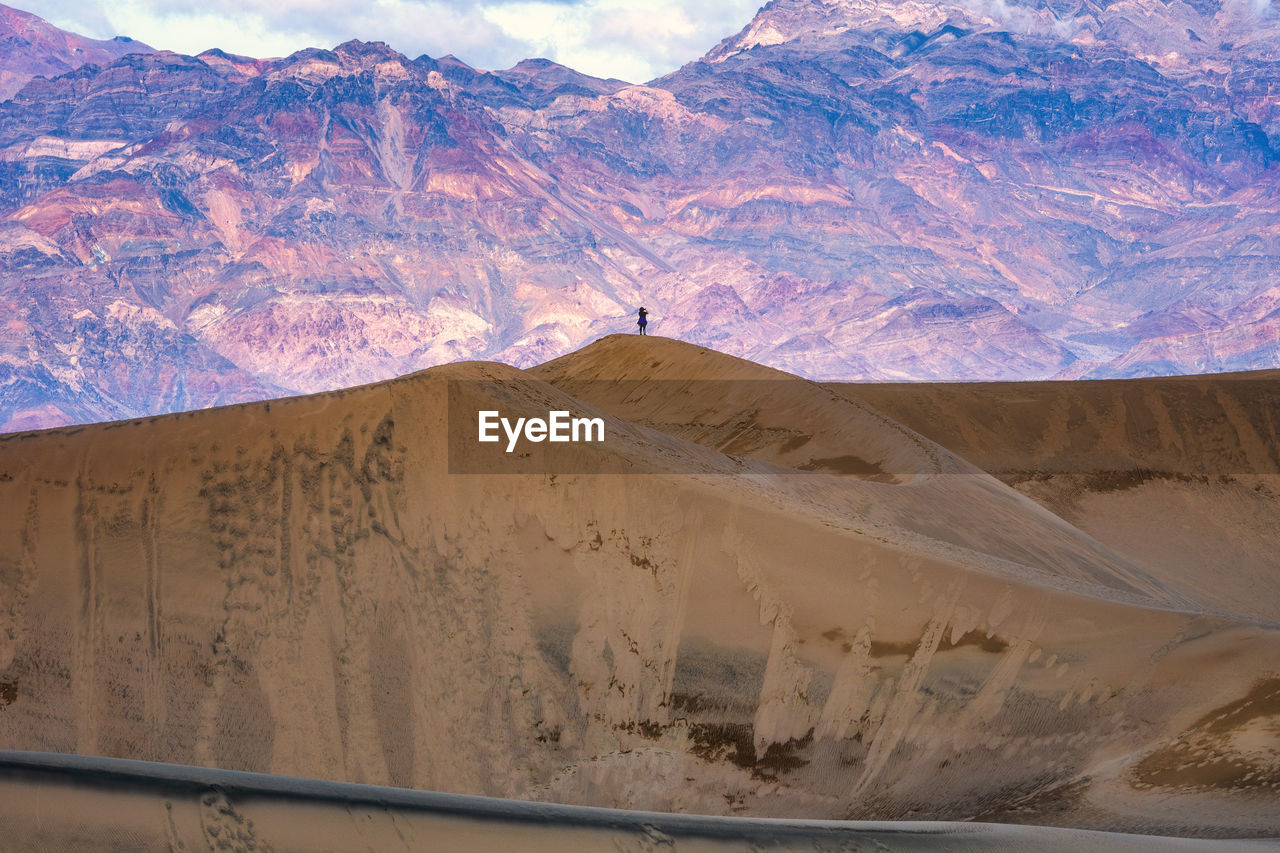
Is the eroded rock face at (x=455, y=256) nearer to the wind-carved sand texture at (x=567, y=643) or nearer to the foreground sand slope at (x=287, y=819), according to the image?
the wind-carved sand texture at (x=567, y=643)

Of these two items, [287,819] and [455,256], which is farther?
Answer: [455,256]

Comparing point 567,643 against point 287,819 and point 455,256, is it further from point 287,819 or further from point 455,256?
point 455,256

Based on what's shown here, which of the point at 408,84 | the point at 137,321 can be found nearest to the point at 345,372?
the point at 137,321

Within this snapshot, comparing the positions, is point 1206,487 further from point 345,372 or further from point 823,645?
point 345,372

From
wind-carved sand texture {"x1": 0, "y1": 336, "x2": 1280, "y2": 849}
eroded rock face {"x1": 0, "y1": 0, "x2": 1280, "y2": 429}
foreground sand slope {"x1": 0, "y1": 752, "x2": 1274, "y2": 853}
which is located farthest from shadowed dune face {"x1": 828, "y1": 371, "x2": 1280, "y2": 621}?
eroded rock face {"x1": 0, "y1": 0, "x2": 1280, "y2": 429}

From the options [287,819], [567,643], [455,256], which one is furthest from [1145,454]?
[455,256]

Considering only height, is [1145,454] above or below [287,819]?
above

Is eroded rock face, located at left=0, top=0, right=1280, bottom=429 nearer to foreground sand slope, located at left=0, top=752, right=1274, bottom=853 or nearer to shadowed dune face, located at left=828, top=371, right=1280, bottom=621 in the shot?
shadowed dune face, located at left=828, top=371, right=1280, bottom=621

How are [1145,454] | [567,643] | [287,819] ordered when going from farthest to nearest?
[1145,454], [567,643], [287,819]
